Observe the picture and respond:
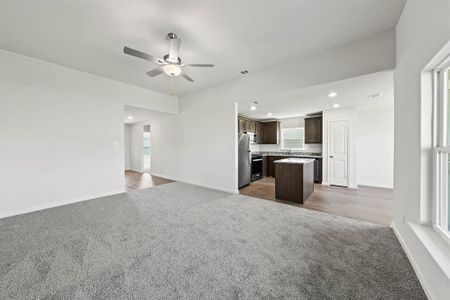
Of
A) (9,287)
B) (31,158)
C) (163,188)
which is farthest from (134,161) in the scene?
(9,287)

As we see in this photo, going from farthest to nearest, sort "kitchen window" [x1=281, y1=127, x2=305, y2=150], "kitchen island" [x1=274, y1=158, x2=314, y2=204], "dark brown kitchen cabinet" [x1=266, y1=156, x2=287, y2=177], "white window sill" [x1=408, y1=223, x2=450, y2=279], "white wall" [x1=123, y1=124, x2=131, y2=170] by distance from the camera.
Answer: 1. "white wall" [x1=123, y1=124, x2=131, y2=170]
2. "dark brown kitchen cabinet" [x1=266, y1=156, x2=287, y2=177]
3. "kitchen window" [x1=281, y1=127, x2=305, y2=150]
4. "kitchen island" [x1=274, y1=158, x2=314, y2=204]
5. "white window sill" [x1=408, y1=223, x2=450, y2=279]

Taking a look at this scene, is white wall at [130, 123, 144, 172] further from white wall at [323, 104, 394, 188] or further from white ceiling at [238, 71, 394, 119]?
white wall at [323, 104, 394, 188]

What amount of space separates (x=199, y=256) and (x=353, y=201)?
11.8 feet

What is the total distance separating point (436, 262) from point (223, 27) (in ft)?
10.2

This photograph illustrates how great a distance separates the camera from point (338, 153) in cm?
518

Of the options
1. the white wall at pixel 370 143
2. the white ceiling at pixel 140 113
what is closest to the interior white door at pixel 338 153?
the white wall at pixel 370 143

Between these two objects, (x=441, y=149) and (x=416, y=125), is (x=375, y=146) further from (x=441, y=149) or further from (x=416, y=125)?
(x=441, y=149)

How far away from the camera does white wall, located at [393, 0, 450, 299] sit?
1260 millimetres

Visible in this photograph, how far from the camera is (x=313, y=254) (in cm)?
183

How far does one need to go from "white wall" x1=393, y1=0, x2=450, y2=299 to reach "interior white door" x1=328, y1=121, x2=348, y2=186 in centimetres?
308

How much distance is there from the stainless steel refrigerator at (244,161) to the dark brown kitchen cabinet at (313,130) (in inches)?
93.2

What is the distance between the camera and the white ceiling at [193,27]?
1.95 meters

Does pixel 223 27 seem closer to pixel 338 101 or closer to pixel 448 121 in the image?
pixel 448 121

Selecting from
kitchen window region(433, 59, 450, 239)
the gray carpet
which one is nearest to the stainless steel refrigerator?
the gray carpet
